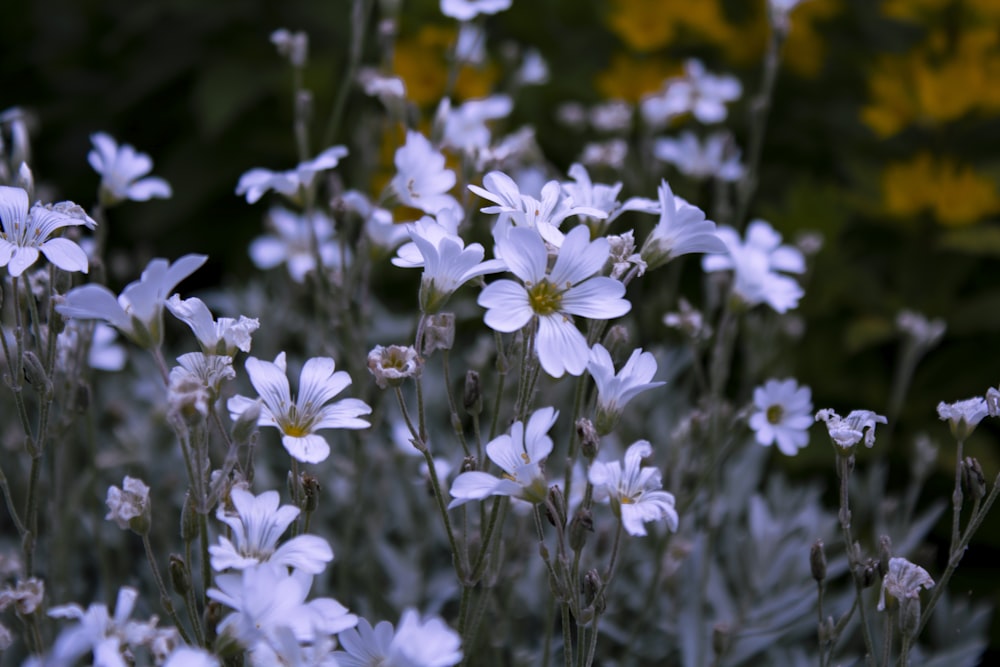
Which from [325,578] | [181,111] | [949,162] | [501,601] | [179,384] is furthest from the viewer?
[181,111]

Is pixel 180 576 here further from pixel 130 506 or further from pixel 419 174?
pixel 419 174

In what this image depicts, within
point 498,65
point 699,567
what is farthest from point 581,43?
point 699,567

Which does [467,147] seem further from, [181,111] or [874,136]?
[181,111]

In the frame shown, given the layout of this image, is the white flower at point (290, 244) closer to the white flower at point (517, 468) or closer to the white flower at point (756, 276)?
the white flower at point (756, 276)

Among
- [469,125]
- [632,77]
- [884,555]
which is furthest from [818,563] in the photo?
[632,77]

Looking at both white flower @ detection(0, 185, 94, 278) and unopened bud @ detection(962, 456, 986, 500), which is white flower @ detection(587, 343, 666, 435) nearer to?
unopened bud @ detection(962, 456, 986, 500)

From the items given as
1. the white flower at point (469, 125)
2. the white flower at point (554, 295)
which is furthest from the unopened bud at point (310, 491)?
the white flower at point (469, 125)
